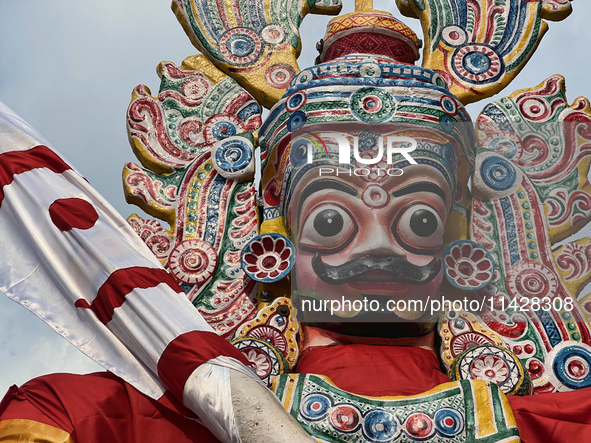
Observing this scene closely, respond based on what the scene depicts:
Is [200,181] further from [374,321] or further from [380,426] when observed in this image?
[380,426]

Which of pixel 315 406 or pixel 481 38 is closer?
pixel 315 406

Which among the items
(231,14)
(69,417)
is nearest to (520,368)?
(69,417)

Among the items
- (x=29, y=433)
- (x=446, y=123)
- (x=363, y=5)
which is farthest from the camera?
(x=363, y=5)

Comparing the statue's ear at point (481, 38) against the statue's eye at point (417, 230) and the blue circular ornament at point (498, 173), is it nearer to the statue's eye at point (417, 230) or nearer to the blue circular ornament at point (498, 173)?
the blue circular ornament at point (498, 173)

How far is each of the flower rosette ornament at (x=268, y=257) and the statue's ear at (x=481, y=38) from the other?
184 centimetres

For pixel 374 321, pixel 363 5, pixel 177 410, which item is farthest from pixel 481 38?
pixel 177 410

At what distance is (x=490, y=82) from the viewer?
6695 millimetres

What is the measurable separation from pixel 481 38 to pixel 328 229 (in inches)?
88.1

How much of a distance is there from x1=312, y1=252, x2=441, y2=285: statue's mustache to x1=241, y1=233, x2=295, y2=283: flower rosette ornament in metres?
0.26

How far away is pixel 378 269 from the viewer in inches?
210

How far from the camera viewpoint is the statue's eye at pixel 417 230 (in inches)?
214

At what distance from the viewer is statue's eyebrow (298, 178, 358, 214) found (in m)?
5.55

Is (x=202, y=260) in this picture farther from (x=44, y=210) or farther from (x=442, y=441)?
(x=442, y=441)

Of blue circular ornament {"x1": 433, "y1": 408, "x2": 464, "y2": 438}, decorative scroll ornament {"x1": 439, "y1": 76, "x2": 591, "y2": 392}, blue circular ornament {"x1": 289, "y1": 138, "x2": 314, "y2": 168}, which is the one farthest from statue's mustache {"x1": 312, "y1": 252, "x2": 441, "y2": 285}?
blue circular ornament {"x1": 433, "y1": 408, "x2": 464, "y2": 438}
